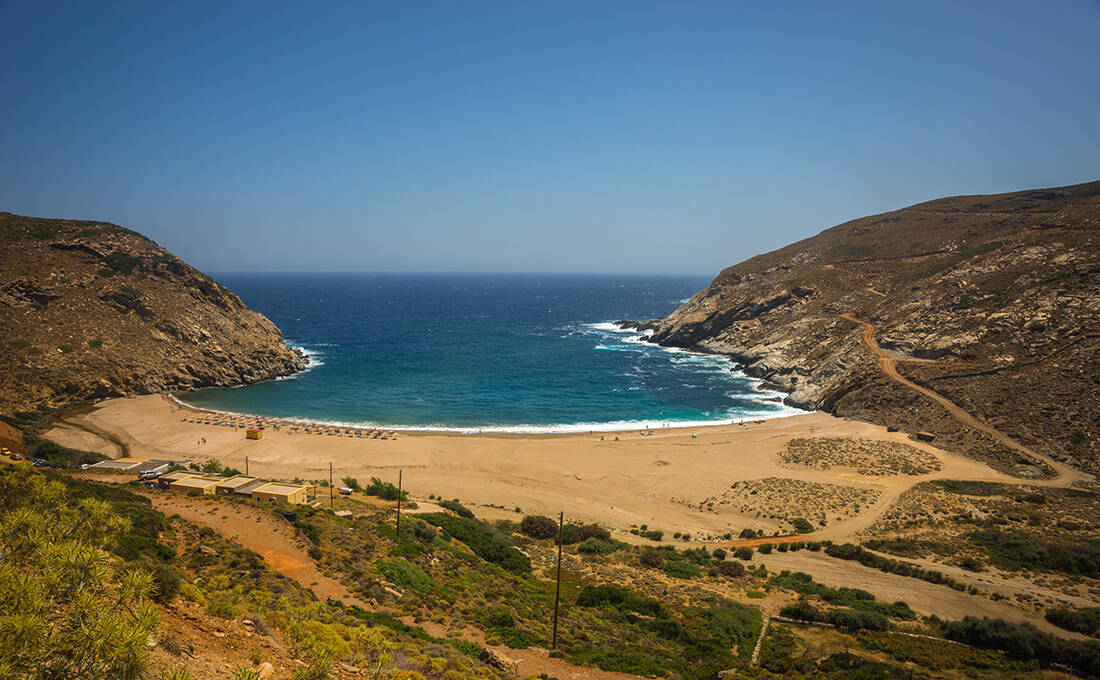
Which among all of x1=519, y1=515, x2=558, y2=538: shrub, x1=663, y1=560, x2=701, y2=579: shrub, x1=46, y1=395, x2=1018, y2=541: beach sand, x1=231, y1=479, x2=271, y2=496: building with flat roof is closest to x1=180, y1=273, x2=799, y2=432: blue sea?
x1=46, y1=395, x2=1018, y2=541: beach sand

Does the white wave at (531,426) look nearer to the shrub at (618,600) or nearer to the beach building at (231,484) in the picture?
the beach building at (231,484)

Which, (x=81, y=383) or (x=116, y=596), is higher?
(x=116, y=596)

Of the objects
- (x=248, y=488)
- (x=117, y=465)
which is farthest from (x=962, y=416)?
(x=117, y=465)

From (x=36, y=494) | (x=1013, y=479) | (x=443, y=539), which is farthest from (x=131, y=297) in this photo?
(x=1013, y=479)

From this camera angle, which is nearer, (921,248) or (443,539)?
(443,539)

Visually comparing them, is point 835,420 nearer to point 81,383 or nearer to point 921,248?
point 921,248

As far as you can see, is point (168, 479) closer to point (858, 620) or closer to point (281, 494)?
point (281, 494)
